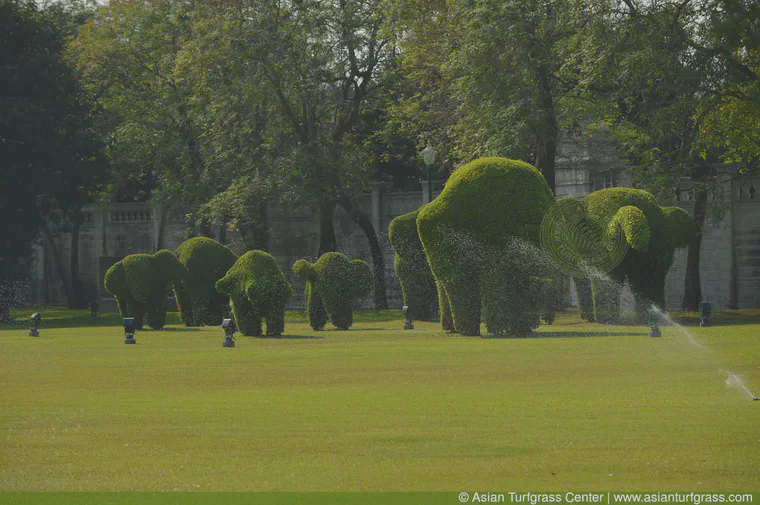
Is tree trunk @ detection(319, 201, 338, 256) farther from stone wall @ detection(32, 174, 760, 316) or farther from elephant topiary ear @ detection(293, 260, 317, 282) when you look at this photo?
elephant topiary ear @ detection(293, 260, 317, 282)

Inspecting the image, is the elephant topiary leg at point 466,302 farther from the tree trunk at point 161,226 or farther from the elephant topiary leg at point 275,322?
the tree trunk at point 161,226

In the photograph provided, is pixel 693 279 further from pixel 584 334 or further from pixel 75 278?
pixel 75 278

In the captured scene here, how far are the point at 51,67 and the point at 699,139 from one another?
1959 centimetres

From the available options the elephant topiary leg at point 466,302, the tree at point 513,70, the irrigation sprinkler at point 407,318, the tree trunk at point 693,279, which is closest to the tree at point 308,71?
the tree at point 513,70

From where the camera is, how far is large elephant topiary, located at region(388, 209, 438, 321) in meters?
28.7

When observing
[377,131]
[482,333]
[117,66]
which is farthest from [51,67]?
[482,333]

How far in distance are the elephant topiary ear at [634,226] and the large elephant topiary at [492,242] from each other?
8.06ft

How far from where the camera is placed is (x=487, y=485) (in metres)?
7.80

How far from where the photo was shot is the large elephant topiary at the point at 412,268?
28.7 meters

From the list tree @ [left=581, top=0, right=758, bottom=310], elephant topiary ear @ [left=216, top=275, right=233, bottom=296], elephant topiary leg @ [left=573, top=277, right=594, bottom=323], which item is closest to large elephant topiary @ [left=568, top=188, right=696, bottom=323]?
elephant topiary leg @ [left=573, top=277, right=594, bottom=323]

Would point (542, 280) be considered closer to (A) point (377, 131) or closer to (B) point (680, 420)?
(B) point (680, 420)

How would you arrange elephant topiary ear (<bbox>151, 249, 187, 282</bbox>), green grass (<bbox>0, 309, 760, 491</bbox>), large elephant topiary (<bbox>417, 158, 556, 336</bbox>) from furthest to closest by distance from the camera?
elephant topiary ear (<bbox>151, 249, 187, 282</bbox>) → large elephant topiary (<bbox>417, 158, 556, 336</bbox>) → green grass (<bbox>0, 309, 760, 491</bbox>)

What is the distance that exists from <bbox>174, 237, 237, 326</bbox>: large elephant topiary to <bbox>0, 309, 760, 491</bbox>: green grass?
9.00 metres

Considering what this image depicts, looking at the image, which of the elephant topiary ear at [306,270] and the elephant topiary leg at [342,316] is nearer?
the elephant topiary ear at [306,270]
